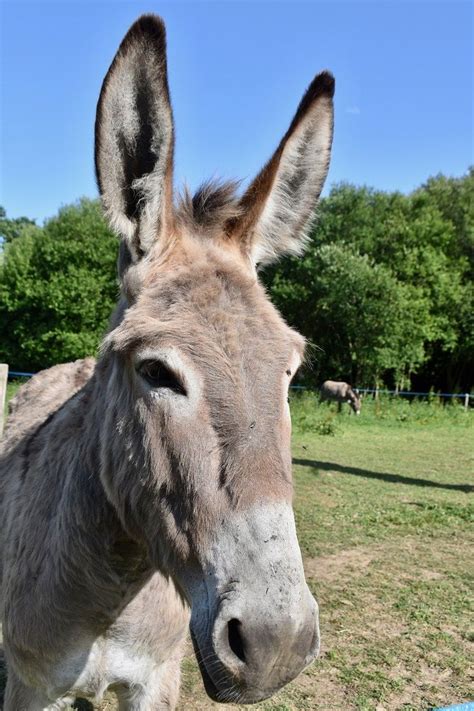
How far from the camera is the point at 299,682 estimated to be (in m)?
3.85

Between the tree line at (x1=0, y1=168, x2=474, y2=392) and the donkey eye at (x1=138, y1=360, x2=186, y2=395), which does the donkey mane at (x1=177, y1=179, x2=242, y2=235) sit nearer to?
the donkey eye at (x1=138, y1=360, x2=186, y2=395)

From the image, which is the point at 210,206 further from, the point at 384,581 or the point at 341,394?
the point at 341,394

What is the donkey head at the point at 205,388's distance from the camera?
146cm

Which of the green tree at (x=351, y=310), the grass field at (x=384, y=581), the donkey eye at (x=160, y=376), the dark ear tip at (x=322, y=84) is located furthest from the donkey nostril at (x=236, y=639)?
the green tree at (x=351, y=310)

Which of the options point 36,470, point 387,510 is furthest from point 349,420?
point 36,470

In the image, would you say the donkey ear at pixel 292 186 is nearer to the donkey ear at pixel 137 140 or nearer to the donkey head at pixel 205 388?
the donkey head at pixel 205 388

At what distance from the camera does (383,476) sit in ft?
33.8

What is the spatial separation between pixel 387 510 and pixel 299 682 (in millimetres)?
4468

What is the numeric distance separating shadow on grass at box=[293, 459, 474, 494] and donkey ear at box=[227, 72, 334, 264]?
26.5ft

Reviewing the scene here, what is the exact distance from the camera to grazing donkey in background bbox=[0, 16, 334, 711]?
1498 mm

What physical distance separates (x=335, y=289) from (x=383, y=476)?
18.7m

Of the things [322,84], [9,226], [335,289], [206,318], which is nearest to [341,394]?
[335,289]

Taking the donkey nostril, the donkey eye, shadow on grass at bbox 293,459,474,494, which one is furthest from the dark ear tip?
shadow on grass at bbox 293,459,474,494

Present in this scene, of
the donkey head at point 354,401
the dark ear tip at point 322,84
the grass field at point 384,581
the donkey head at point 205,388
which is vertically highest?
the dark ear tip at point 322,84
